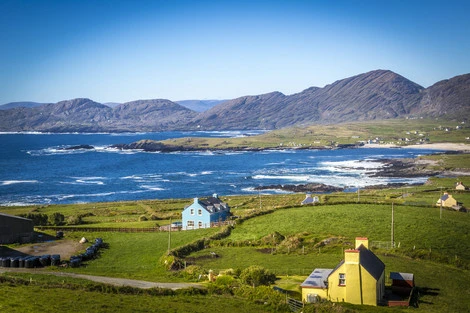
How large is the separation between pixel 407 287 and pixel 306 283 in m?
5.92

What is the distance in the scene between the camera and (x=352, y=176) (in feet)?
430

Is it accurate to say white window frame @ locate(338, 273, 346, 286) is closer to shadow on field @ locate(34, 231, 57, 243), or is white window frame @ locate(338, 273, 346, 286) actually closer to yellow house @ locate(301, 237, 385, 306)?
yellow house @ locate(301, 237, 385, 306)

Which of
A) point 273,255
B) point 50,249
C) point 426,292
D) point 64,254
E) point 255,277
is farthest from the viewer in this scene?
point 50,249

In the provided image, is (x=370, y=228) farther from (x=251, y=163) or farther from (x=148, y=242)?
(x=251, y=163)

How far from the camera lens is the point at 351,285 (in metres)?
29.3

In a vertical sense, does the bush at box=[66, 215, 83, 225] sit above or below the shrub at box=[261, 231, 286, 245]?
below

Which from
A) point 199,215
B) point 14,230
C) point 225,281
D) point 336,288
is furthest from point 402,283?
point 14,230

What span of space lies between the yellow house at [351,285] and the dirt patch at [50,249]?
885 inches

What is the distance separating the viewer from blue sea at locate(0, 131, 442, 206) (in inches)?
4341

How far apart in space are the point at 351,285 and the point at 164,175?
114708 millimetres

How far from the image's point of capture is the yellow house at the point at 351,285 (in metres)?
29.0

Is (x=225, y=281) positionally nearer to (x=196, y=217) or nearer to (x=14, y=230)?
(x=14, y=230)

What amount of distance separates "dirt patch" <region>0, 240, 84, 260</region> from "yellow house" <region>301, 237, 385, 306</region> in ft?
73.7

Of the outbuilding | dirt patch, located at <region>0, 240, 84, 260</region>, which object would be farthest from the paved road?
the outbuilding
